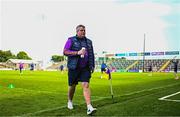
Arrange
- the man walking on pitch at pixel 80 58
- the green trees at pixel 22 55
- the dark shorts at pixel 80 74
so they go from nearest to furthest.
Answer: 1. the man walking on pitch at pixel 80 58
2. the dark shorts at pixel 80 74
3. the green trees at pixel 22 55

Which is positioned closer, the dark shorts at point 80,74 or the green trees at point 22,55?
the dark shorts at point 80,74

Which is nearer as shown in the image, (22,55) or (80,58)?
(80,58)

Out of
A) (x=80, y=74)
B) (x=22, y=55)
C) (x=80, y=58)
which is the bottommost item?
(x=22, y=55)

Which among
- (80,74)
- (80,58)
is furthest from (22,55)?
(80,58)

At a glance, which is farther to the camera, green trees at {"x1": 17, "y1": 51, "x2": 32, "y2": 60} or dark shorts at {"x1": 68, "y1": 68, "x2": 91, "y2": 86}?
green trees at {"x1": 17, "y1": 51, "x2": 32, "y2": 60}

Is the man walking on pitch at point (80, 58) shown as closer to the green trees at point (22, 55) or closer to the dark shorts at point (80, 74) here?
the dark shorts at point (80, 74)

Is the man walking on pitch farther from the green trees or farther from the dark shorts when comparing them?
the green trees

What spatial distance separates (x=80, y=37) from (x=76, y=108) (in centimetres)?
170

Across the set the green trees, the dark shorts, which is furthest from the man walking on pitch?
the green trees

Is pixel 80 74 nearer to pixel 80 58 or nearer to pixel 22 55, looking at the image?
pixel 80 58

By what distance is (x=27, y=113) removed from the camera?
271 inches

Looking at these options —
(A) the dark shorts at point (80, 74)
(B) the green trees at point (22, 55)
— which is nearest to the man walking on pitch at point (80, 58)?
(A) the dark shorts at point (80, 74)

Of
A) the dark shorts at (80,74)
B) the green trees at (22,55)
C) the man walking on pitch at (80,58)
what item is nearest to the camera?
the man walking on pitch at (80,58)

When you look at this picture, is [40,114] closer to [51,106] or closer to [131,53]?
[51,106]
